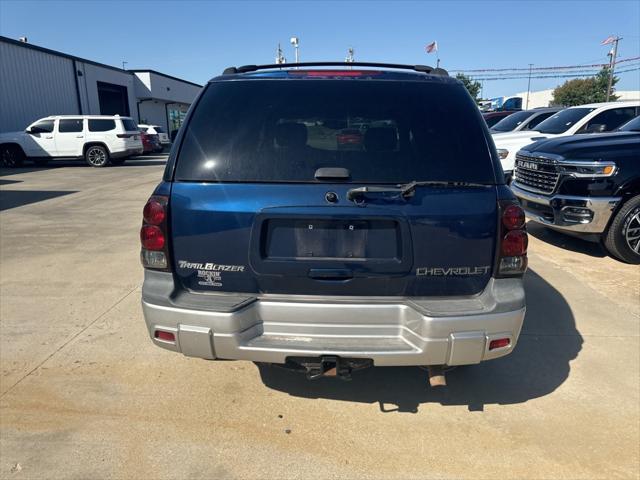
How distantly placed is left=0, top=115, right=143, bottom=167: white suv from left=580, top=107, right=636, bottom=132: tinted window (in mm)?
17175

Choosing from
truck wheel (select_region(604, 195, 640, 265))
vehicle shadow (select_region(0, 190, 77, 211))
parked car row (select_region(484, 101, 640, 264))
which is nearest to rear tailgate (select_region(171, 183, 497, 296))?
parked car row (select_region(484, 101, 640, 264))

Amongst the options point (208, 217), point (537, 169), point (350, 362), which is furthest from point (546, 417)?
point (537, 169)

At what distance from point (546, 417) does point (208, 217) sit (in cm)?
237

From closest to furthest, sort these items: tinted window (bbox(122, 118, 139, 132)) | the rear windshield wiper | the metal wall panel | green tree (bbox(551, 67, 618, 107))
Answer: the rear windshield wiper
tinted window (bbox(122, 118, 139, 132))
the metal wall panel
green tree (bbox(551, 67, 618, 107))

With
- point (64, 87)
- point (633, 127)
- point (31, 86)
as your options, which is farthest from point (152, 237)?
point (64, 87)

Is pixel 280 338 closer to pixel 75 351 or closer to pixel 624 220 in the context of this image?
pixel 75 351

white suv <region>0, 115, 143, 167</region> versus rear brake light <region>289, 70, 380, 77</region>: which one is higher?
rear brake light <region>289, 70, 380, 77</region>

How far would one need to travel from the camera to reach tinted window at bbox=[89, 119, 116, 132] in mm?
19328

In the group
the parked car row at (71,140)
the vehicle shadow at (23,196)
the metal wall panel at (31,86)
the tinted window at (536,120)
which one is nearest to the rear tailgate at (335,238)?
the vehicle shadow at (23,196)

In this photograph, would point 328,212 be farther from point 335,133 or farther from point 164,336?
point 164,336

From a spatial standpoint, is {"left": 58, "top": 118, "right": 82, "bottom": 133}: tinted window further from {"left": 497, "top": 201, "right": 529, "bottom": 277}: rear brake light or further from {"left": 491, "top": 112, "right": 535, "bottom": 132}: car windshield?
{"left": 497, "top": 201, "right": 529, "bottom": 277}: rear brake light

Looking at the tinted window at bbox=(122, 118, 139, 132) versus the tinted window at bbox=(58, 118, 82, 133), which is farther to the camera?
the tinted window at bbox=(122, 118, 139, 132)

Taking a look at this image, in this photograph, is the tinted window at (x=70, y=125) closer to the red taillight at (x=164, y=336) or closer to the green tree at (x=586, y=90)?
the red taillight at (x=164, y=336)

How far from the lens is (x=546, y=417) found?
2891 mm
